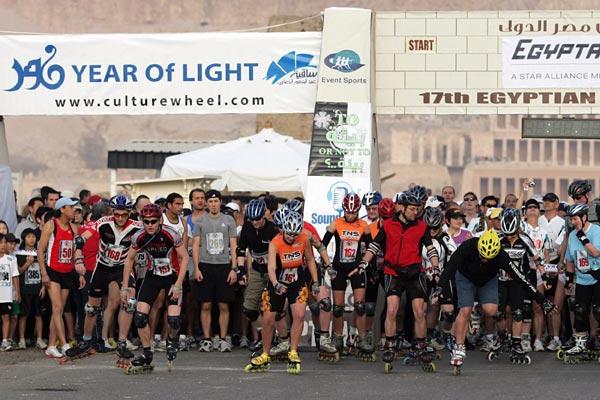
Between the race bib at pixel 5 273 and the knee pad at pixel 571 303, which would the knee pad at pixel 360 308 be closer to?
the knee pad at pixel 571 303

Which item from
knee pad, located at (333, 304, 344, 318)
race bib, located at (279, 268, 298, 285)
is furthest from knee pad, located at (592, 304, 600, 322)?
race bib, located at (279, 268, 298, 285)

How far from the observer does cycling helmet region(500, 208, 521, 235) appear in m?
15.1

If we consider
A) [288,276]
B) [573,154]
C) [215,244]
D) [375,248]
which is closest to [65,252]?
[215,244]

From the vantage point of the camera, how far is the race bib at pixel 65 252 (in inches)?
640

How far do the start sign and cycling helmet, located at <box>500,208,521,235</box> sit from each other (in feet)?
19.0

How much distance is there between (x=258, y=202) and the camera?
49.3 ft

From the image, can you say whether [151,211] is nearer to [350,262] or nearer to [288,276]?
[288,276]

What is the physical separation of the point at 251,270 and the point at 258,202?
3.15 feet

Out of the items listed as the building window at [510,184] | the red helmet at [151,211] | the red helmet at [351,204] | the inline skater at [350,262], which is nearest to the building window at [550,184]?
the building window at [510,184]

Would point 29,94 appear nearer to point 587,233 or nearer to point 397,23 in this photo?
point 397,23

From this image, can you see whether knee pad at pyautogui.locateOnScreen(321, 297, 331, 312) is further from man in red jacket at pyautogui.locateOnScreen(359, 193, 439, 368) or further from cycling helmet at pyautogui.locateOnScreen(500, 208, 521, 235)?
cycling helmet at pyautogui.locateOnScreen(500, 208, 521, 235)

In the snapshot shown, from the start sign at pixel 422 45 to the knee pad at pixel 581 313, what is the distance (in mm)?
6171

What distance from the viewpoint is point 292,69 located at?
2056 cm

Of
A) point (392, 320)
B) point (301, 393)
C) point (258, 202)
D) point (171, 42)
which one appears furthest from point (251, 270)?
point (171, 42)
